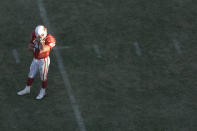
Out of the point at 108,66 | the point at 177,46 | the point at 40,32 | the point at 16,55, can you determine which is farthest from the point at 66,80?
the point at 177,46

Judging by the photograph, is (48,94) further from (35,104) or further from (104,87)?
(104,87)

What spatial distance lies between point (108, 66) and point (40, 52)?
2063 millimetres

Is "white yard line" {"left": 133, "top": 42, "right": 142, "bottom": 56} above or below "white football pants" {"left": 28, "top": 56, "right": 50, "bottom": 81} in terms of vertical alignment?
below

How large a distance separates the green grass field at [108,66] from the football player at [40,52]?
266 mm

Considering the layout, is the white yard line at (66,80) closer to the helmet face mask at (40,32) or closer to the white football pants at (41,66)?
the white football pants at (41,66)

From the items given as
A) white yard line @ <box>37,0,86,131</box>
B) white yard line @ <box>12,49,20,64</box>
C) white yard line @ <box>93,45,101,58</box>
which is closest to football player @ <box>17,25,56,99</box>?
white yard line @ <box>37,0,86,131</box>

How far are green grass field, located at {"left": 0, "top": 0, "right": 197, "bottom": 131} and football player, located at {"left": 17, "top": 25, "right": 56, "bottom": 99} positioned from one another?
0.27 m

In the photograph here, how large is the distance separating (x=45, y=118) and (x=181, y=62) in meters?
3.45

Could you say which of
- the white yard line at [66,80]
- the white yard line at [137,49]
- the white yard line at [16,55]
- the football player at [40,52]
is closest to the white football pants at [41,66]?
the football player at [40,52]

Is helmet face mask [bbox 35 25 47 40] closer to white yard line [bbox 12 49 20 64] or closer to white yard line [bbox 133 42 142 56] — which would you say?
white yard line [bbox 12 49 20 64]

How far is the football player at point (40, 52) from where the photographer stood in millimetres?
8250

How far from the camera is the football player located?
8.25 metres

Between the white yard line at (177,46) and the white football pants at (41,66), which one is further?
the white yard line at (177,46)

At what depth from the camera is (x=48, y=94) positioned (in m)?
9.33
